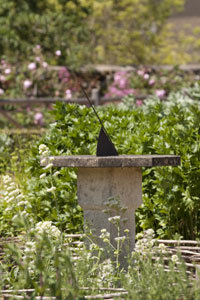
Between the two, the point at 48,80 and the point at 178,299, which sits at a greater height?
the point at 48,80

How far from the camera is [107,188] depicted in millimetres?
3195

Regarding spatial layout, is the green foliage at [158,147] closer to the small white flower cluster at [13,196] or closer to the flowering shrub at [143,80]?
the small white flower cluster at [13,196]

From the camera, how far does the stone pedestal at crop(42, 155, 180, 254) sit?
315cm

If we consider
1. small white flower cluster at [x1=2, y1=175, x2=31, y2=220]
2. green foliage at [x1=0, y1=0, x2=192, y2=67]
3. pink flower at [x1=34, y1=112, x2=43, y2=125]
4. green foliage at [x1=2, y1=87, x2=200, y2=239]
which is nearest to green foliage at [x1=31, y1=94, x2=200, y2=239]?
green foliage at [x1=2, y1=87, x2=200, y2=239]

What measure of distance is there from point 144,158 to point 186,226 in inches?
64.0

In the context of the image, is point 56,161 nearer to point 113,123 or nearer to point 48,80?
point 113,123

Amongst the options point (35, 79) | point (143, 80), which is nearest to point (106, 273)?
point (35, 79)

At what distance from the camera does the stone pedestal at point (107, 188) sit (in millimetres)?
3148

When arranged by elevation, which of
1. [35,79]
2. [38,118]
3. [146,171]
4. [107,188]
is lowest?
[107,188]

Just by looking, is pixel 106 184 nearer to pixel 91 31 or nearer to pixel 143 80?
pixel 143 80

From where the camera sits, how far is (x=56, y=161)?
3.18 m

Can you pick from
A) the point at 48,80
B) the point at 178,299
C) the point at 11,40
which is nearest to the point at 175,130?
the point at 178,299

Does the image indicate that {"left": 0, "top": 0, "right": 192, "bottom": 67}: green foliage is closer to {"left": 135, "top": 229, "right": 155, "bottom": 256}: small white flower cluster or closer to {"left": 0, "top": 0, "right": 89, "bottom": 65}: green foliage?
{"left": 0, "top": 0, "right": 89, "bottom": 65}: green foliage

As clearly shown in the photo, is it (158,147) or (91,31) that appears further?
(91,31)
